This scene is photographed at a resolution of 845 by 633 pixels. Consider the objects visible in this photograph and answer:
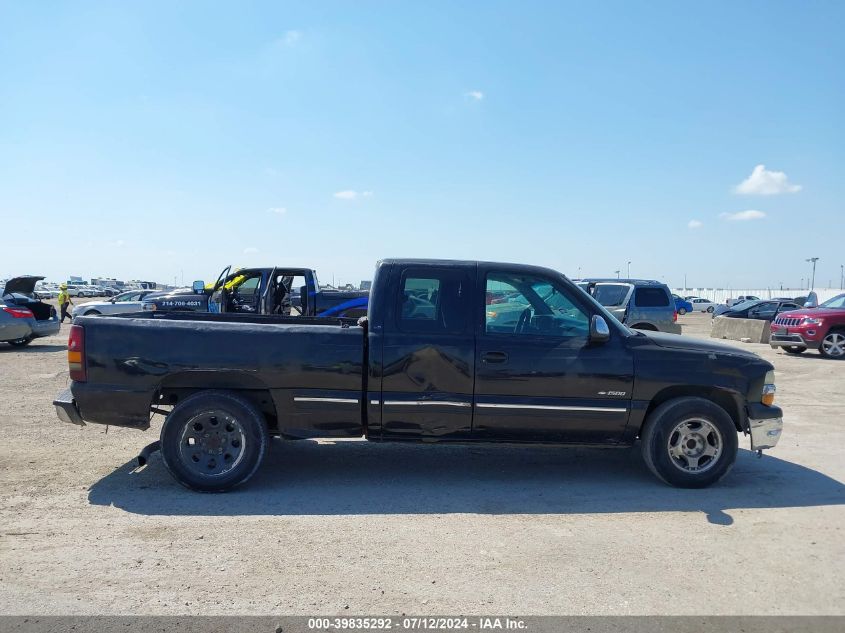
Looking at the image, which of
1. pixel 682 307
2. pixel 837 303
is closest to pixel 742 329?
pixel 682 307

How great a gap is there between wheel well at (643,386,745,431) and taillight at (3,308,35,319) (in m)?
15.9

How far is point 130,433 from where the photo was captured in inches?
287

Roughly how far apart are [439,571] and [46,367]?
38.6 feet

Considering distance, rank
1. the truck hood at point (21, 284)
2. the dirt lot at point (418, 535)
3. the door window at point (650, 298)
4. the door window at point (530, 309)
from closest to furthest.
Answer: the dirt lot at point (418, 535)
the door window at point (530, 309)
the door window at point (650, 298)
the truck hood at point (21, 284)

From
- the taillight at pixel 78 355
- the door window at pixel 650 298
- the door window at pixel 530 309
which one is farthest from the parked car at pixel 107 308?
the door window at pixel 530 309

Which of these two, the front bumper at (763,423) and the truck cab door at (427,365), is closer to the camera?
the truck cab door at (427,365)

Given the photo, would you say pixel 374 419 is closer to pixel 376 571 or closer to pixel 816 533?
pixel 376 571

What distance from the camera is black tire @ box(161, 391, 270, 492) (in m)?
5.28

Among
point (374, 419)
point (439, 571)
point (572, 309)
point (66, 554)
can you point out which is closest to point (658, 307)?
point (572, 309)

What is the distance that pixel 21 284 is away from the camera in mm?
19984

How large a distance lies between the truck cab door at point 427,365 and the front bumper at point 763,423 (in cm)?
249

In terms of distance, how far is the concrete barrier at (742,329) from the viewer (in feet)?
70.5

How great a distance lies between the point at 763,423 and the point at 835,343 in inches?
498

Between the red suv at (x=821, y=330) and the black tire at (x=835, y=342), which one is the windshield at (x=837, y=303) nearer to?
the red suv at (x=821, y=330)
